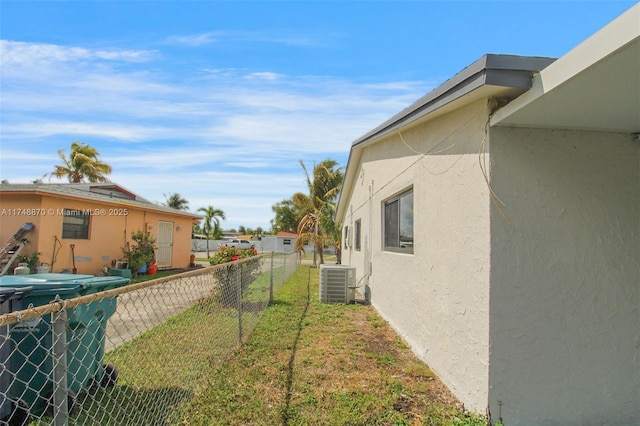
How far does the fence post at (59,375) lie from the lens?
66.3 inches

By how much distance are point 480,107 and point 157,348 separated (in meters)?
4.88

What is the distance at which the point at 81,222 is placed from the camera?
43.2 ft

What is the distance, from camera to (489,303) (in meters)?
3.00

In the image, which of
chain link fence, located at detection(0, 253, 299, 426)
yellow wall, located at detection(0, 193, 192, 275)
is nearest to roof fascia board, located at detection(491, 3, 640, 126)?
chain link fence, located at detection(0, 253, 299, 426)

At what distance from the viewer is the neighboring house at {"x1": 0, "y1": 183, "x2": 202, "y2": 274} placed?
37.6 ft

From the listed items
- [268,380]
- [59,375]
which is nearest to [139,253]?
[268,380]

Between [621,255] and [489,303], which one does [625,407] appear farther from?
[489,303]

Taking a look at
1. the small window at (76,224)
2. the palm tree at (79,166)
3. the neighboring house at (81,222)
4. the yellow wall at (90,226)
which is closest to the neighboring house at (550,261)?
the neighboring house at (81,222)

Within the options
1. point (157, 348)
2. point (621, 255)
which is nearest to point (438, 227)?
point (621, 255)

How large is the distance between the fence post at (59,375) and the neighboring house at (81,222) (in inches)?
473

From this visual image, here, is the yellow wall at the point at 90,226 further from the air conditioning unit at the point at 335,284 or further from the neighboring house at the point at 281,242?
the neighboring house at the point at 281,242

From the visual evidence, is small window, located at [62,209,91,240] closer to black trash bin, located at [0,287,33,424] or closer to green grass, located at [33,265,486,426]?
green grass, located at [33,265,486,426]

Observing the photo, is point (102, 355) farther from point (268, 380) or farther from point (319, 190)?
point (319, 190)

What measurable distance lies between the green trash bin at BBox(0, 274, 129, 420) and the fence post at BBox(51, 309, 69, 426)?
88 cm
